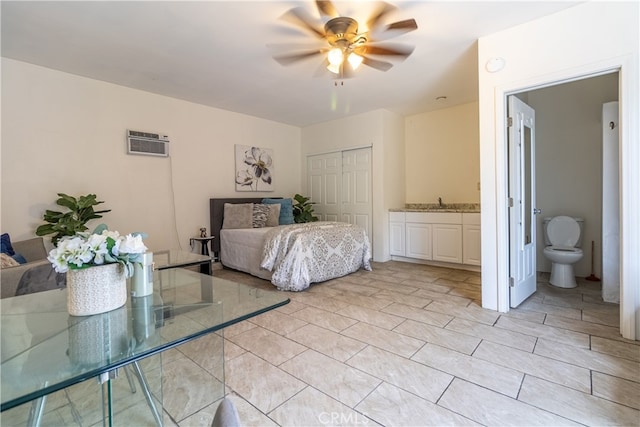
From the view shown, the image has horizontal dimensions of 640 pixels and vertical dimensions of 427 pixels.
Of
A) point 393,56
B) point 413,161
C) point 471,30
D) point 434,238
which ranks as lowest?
point 434,238

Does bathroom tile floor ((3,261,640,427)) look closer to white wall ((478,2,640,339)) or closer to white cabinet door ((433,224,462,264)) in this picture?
white wall ((478,2,640,339))

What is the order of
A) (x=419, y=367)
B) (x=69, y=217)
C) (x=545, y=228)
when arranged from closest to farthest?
(x=419, y=367)
(x=69, y=217)
(x=545, y=228)

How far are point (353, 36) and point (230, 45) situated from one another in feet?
4.04

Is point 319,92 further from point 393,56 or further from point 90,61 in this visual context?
point 90,61

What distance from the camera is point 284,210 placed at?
506cm

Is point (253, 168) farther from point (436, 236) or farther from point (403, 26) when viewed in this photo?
point (403, 26)

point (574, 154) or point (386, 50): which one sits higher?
point (386, 50)

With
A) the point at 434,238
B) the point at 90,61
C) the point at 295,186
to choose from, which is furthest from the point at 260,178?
the point at 434,238

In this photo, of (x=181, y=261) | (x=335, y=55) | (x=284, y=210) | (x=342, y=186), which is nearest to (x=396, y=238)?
(x=342, y=186)

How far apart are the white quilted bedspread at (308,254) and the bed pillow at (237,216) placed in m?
0.99

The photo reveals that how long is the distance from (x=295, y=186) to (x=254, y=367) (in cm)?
449

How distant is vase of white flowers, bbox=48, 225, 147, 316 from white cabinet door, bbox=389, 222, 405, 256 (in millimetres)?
4315

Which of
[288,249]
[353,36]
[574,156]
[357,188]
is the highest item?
[353,36]

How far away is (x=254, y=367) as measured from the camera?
186 cm
